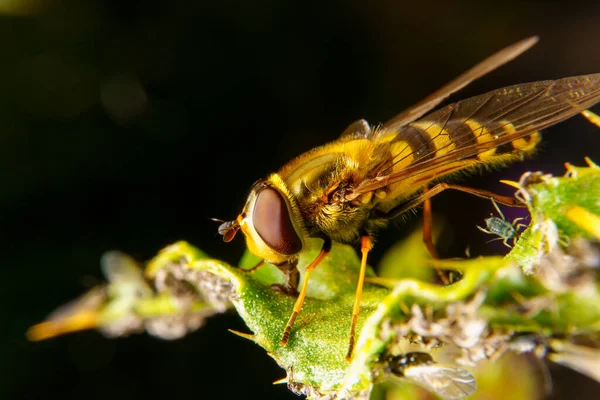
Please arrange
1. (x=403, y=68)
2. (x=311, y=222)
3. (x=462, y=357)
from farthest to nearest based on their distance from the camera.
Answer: (x=403, y=68) → (x=311, y=222) → (x=462, y=357)

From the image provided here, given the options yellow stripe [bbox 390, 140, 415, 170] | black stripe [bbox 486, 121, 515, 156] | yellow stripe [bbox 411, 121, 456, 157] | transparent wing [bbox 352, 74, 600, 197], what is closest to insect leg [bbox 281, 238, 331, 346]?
transparent wing [bbox 352, 74, 600, 197]

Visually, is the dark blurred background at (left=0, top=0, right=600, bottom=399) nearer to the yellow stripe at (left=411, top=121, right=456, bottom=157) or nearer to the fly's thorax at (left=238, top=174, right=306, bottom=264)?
the yellow stripe at (left=411, top=121, right=456, bottom=157)

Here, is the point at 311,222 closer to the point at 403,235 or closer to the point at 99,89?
the point at 403,235

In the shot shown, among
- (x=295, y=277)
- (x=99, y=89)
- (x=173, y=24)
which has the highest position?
(x=173, y=24)

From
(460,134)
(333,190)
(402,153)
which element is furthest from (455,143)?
(333,190)

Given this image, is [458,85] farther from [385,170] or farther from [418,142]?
[385,170]

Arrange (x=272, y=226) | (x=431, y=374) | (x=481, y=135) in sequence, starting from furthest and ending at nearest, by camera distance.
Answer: (x=481, y=135) < (x=272, y=226) < (x=431, y=374)

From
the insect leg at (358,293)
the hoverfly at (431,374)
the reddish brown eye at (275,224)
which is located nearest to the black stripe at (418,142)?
the insect leg at (358,293)

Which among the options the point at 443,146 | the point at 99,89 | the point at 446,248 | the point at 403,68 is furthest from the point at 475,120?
the point at 99,89
